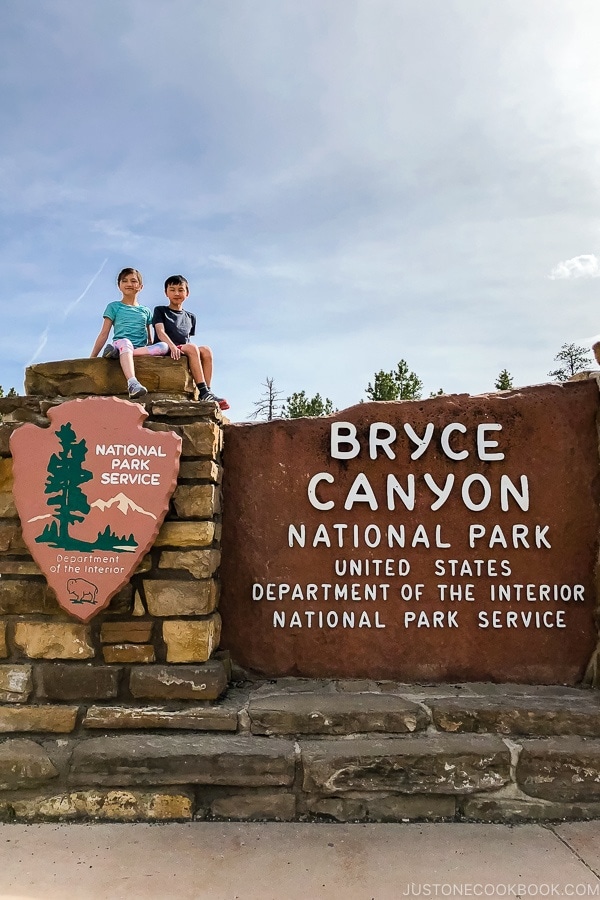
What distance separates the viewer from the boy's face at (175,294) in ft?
12.5

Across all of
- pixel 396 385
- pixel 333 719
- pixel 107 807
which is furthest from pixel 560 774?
pixel 396 385

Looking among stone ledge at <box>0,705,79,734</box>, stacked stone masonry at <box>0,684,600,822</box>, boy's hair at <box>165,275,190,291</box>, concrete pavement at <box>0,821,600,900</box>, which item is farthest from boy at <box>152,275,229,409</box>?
concrete pavement at <box>0,821,600,900</box>

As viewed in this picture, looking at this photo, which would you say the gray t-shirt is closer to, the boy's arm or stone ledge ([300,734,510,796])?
the boy's arm

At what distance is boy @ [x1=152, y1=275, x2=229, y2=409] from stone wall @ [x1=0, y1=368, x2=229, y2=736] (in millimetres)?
414

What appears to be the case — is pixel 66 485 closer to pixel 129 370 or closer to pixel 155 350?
pixel 129 370

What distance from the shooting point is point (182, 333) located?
3670mm

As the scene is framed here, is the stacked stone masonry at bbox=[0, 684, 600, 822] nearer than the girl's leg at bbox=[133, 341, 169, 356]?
Yes

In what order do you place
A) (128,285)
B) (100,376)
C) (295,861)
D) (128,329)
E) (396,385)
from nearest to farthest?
(295,861) → (100,376) → (128,329) → (128,285) → (396,385)

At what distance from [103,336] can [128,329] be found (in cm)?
14

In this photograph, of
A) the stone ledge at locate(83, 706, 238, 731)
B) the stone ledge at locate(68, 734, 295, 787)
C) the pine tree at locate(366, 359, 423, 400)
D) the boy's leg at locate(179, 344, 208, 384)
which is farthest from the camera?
the pine tree at locate(366, 359, 423, 400)

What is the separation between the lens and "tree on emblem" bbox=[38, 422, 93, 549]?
2801 millimetres

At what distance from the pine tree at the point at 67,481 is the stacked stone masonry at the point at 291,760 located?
684 mm

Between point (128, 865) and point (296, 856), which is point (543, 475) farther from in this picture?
point (128, 865)

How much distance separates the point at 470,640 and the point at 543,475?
889 millimetres
